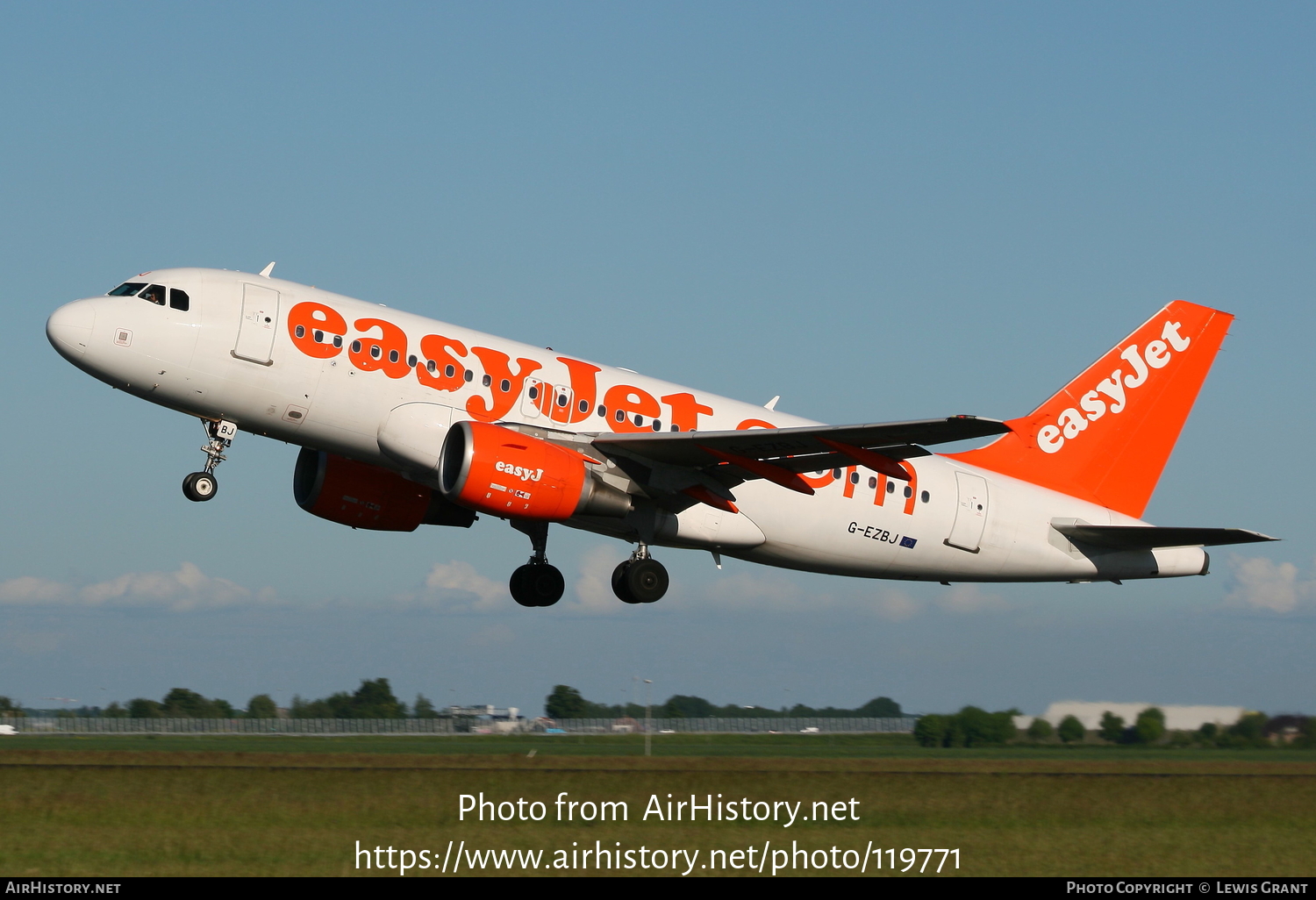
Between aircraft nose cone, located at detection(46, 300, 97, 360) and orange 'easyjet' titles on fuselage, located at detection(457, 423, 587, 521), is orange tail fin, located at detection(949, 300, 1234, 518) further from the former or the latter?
aircraft nose cone, located at detection(46, 300, 97, 360)

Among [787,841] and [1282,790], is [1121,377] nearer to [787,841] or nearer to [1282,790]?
[1282,790]

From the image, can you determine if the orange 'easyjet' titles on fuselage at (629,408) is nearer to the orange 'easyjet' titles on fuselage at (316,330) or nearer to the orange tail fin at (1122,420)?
the orange 'easyjet' titles on fuselage at (316,330)

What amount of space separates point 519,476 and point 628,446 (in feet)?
8.20

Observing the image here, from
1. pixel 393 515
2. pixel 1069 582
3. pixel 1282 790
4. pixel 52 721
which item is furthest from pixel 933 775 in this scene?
pixel 52 721

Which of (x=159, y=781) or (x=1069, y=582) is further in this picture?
(x=1069, y=582)

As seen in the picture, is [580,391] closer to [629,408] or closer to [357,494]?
[629,408]

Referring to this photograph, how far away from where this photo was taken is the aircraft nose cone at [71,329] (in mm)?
26297

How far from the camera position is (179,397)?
27.0 m

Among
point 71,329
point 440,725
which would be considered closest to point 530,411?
point 440,725

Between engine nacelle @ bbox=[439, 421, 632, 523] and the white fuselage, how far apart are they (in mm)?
930

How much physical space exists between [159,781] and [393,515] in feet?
42.6

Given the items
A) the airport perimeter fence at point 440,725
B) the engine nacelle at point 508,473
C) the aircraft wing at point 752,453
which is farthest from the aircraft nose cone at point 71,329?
the aircraft wing at point 752,453

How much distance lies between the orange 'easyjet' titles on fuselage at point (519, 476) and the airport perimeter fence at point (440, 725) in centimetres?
627

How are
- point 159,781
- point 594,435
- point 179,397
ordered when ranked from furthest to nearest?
1. point 594,435
2. point 179,397
3. point 159,781
